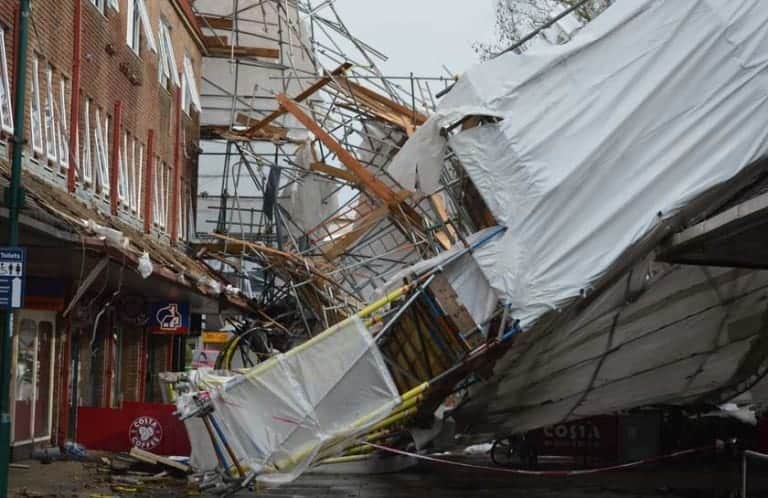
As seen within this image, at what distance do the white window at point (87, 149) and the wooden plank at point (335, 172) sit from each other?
14.9 feet

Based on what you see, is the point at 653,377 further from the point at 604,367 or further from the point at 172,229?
the point at 172,229

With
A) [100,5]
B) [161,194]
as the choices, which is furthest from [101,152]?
[161,194]

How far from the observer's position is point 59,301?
22438 millimetres

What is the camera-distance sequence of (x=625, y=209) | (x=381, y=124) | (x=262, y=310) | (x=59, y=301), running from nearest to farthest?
(x=625, y=209) → (x=59, y=301) → (x=381, y=124) → (x=262, y=310)

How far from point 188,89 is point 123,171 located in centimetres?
877

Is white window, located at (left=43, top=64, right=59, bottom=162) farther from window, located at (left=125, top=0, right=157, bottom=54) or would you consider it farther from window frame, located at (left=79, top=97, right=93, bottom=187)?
window, located at (left=125, top=0, right=157, bottom=54)

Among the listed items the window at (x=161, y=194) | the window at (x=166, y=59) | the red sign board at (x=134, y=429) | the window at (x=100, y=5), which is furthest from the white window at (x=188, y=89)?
the red sign board at (x=134, y=429)

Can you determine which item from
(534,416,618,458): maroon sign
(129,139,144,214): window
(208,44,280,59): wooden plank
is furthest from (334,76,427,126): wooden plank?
(208,44,280,59): wooden plank

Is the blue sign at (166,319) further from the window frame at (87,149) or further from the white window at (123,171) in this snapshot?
the window frame at (87,149)

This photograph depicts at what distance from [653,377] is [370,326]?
462cm

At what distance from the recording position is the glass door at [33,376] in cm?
2086

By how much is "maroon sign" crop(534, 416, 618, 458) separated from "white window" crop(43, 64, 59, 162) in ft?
33.0

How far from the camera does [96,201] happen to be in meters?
24.6

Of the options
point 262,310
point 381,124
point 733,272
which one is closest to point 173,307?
point 262,310
